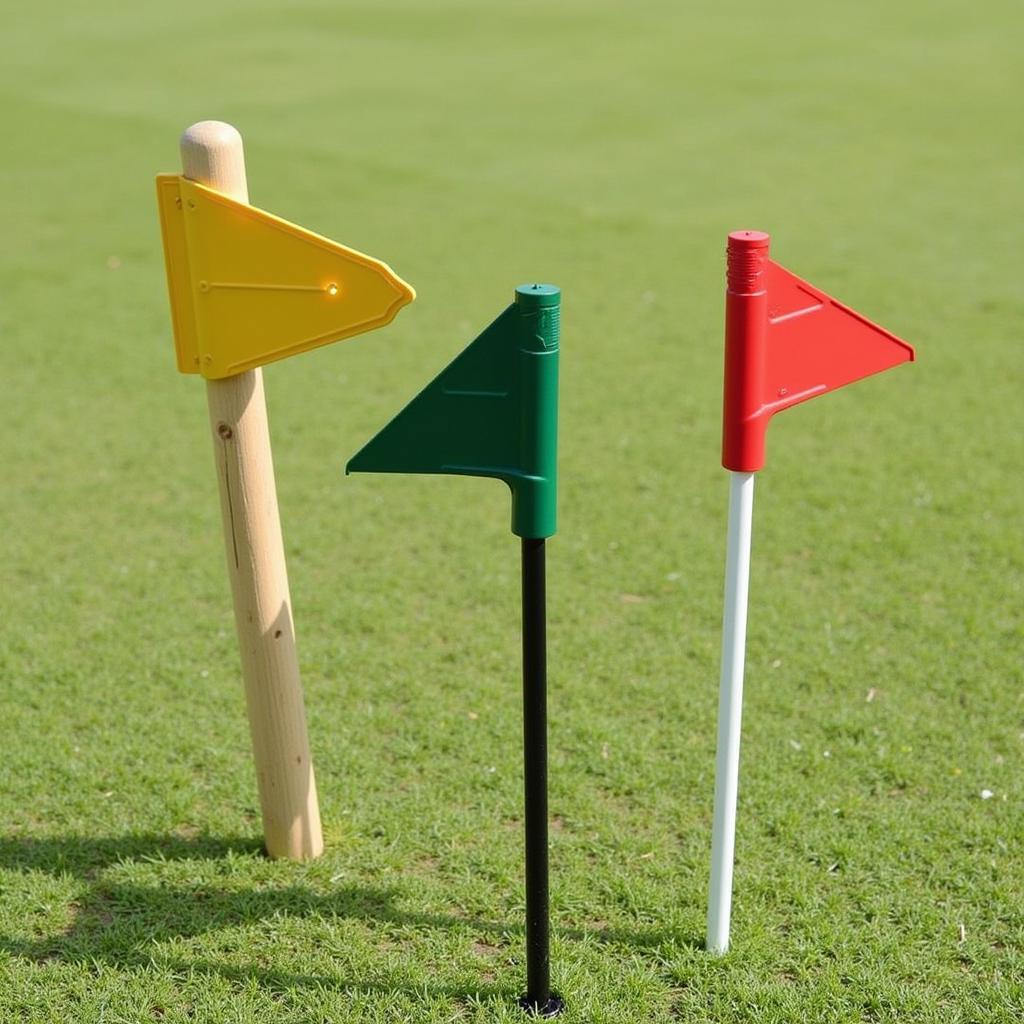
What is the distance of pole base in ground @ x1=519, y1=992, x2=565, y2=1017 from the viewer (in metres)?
3.73

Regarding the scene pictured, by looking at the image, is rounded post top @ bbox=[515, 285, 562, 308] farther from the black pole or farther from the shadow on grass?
the shadow on grass

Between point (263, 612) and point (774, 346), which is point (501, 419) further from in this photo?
point (263, 612)

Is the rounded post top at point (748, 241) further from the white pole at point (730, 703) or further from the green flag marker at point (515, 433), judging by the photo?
the white pole at point (730, 703)

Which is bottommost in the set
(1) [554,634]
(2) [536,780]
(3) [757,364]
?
(1) [554,634]

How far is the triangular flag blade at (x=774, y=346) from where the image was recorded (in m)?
3.29

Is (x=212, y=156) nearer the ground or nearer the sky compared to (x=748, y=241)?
nearer the sky

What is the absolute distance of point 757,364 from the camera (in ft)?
11.1

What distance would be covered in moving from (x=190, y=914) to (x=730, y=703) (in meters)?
1.71

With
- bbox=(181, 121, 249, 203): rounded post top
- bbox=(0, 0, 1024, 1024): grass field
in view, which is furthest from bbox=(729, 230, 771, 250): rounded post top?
bbox=(0, 0, 1024, 1024): grass field

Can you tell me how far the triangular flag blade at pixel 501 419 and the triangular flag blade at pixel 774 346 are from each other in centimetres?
45

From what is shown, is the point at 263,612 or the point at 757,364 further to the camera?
the point at 263,612

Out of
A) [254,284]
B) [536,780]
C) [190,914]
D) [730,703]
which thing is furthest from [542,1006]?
[254,284]

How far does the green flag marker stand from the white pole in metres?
0.52

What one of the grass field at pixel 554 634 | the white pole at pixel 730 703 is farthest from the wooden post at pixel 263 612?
the white pole at pixel 730 703
